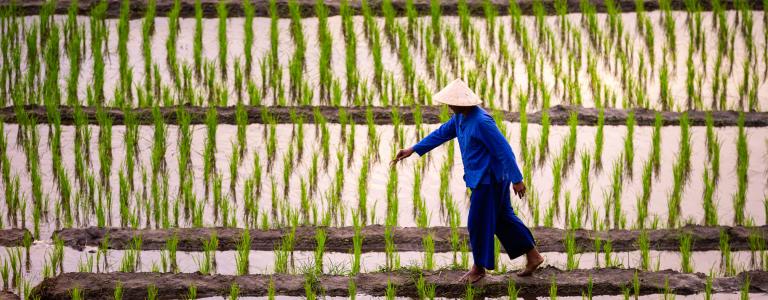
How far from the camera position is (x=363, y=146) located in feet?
19.6

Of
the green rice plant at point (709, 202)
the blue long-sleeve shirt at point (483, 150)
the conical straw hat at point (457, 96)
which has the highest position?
the conical straw hat at point (457, 96)

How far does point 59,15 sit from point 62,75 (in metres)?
0.85

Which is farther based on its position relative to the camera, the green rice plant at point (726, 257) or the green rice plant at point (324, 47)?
the green rice plant at point (324, 47)

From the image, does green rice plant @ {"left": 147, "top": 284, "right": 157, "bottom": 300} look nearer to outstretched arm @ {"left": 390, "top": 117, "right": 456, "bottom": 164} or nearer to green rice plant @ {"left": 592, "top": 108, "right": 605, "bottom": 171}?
outstretched arm @ {"left": 390, "top": 117, "right": 456, "bottom": 164}

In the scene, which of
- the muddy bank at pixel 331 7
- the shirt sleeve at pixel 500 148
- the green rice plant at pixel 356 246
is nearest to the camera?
the shirt sleeve at pixel 500 148

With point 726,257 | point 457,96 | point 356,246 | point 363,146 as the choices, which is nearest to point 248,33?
point 363,146

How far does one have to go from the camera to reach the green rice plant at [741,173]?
541cm

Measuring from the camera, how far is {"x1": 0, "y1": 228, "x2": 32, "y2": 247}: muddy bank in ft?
16.7

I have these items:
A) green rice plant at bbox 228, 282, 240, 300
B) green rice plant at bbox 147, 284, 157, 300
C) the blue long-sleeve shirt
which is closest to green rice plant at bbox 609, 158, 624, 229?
the blue long-sleeve shirt

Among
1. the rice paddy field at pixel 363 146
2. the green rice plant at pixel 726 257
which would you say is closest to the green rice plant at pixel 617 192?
the rice paddy field at pixel 363 146

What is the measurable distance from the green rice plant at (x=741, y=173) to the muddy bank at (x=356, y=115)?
0.19 m

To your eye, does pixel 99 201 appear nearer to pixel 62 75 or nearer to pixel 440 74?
pixel 62 75

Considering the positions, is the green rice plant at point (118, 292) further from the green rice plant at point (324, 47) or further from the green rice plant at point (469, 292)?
the green rice plant at point (324, 47)

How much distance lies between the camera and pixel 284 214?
548 centimetres
